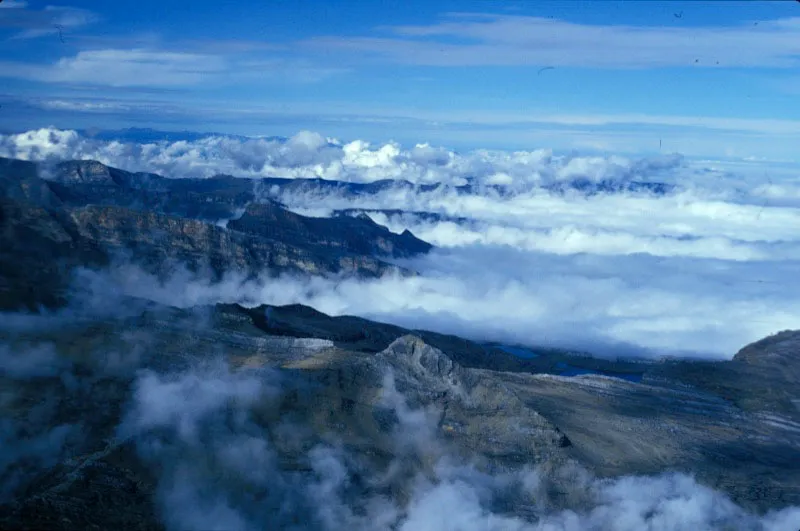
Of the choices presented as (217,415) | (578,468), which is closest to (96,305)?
(217,415)

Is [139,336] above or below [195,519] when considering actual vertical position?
above

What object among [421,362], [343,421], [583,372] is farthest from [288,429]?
[583,372]

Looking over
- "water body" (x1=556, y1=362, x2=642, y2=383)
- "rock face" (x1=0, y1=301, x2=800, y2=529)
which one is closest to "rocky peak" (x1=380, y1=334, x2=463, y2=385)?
"rock face" (x1=0, y1=301, x2=800, y2=529)

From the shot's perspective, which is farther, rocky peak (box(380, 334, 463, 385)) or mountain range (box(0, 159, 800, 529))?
rocky peak (box(380, 334, 463, 385))

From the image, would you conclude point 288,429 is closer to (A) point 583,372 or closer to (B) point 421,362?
(B) point 421,362

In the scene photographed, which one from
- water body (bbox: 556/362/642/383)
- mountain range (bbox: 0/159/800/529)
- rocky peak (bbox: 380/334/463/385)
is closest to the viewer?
mountain range (bbox: 0/159/800/529)

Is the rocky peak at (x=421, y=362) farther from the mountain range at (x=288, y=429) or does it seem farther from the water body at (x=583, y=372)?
the water body at (x=583, y=372)

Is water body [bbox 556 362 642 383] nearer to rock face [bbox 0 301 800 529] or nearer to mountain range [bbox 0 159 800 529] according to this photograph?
mountain range [bbox 0 159 800 529]

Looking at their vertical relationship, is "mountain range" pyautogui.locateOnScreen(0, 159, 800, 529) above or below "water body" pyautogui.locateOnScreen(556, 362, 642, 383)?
above

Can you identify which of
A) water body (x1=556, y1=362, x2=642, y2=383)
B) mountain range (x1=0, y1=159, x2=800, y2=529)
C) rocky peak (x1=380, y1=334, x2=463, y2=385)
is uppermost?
rocky peak (x1=380, y1=334, x2=463, y2=385)

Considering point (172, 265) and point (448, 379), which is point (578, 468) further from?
point (172, 265)

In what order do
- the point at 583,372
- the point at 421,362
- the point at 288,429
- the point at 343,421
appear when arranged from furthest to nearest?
the point at 583,372, the point at 421,362, the point at 343,421, the point at 288,429
